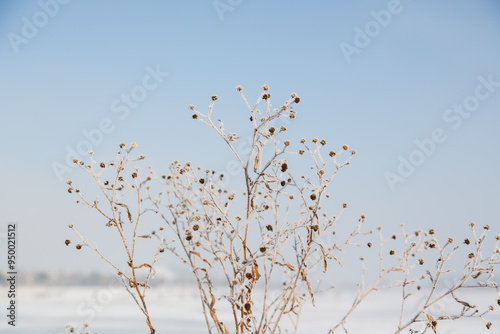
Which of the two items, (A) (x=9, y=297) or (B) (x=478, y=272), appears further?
(A) (x=9, y=297)

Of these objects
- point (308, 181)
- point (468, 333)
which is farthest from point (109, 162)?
point (468, 333)

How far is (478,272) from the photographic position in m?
1.35

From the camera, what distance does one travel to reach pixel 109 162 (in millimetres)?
1399

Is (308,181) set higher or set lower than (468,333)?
higher

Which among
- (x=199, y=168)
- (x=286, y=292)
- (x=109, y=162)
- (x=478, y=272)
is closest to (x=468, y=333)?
(x=478, y=272)

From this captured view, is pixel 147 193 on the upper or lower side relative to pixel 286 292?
upper

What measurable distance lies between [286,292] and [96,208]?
590 millimetres

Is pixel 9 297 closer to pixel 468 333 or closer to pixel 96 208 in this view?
pixel 96 208

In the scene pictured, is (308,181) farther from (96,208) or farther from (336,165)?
(96,208)

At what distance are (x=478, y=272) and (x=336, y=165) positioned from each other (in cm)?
53

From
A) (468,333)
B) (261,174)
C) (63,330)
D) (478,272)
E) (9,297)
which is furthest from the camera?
(468,333)

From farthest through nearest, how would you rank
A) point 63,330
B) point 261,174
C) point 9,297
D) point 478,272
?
point 9,297 → point 63,330 → point 478,272 → point 261,174

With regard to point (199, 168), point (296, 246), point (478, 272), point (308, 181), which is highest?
point (199, 168)

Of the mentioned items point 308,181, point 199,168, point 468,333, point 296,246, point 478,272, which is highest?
point 199,168
